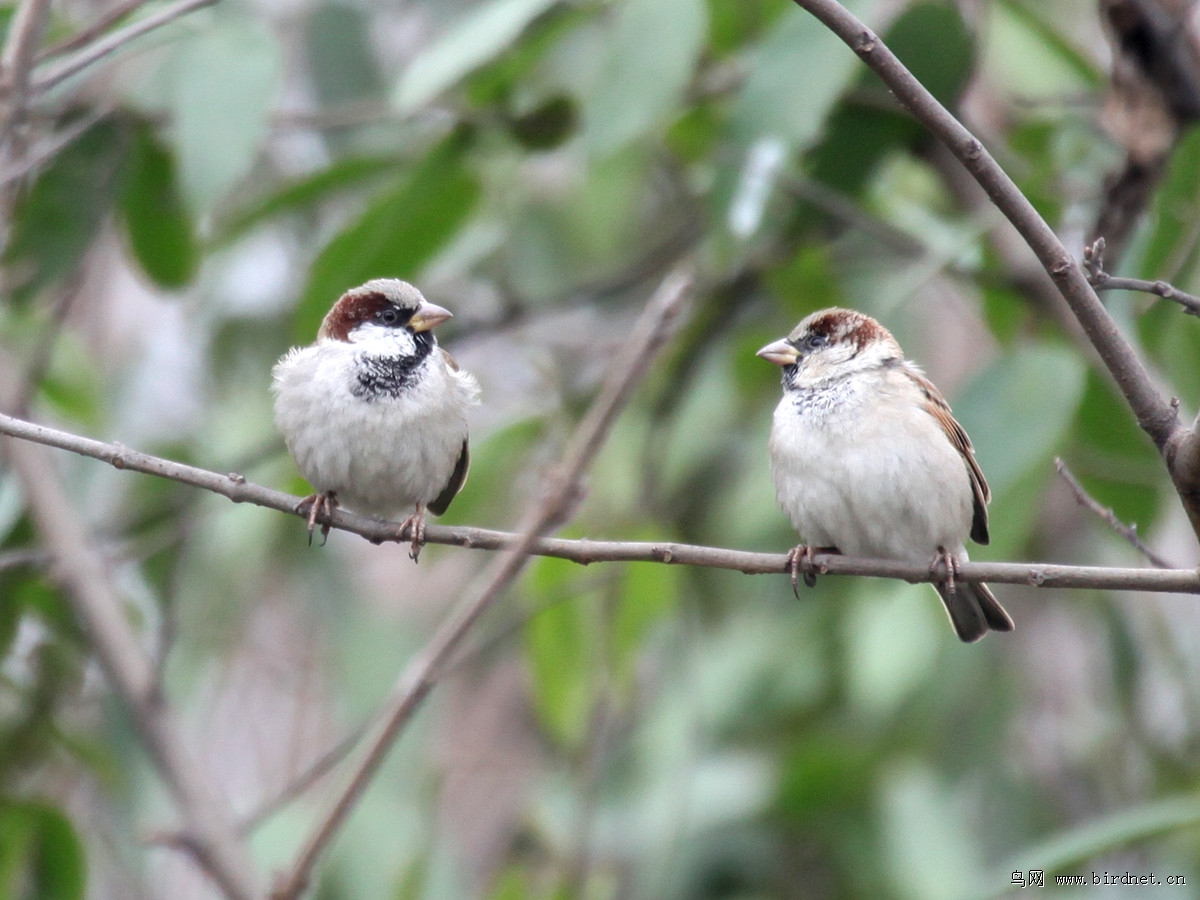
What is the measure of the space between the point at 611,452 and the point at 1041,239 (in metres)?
2.80

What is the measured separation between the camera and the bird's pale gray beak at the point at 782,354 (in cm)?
331

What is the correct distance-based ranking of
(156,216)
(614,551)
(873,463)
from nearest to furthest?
1. (614,551)
2. (873,463)
3. (156,216)

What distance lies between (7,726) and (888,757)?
2.65 m

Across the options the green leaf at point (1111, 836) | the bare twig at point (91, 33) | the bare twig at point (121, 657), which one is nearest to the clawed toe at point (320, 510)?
the bare twig at point (121, 657)

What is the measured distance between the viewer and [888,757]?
4.71 metres

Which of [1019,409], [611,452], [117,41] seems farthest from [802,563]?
[611,452]

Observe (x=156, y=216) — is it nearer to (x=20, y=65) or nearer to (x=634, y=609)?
(x=20, y=65)

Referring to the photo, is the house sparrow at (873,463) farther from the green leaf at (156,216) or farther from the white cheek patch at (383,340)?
the green leaf at (156,216)

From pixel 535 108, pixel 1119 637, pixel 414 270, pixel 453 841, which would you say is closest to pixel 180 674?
pixel 453 841

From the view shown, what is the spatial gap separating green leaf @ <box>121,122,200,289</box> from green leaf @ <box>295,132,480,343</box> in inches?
15.9

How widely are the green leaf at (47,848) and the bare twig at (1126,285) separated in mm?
3013

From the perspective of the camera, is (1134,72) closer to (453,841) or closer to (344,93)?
(344,93)

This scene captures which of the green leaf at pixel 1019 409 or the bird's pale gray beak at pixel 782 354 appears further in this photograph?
the bird's pale gray beak at pixel 782 354

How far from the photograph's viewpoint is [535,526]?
1.73 metres
